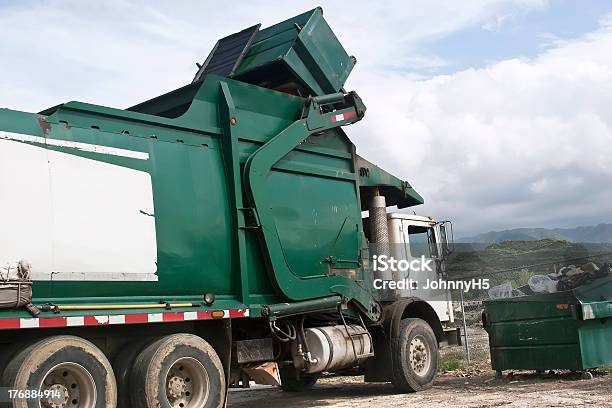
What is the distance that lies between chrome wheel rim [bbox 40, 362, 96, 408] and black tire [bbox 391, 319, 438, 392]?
190 inches

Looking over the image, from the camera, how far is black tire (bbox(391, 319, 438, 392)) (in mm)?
9734

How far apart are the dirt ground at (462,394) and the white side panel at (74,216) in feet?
12.1

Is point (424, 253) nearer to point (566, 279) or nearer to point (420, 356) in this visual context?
point (420, 356)

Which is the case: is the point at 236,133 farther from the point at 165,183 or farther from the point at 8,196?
the point at 8,196

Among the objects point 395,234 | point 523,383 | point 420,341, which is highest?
point 395,234

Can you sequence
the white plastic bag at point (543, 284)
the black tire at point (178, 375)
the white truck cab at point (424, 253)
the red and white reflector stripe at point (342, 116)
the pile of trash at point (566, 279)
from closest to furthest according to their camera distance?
the black tire at point (178, 375) → the red and white reflector stripe at point (342, 116) → the white truck cab at point (424, 253) → the pile of trash at point (566, 279) → the white plastic bag at point (543, 284)

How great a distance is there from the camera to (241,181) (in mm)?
7914

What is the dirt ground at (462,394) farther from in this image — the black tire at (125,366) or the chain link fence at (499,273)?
the black tire at (125,366)

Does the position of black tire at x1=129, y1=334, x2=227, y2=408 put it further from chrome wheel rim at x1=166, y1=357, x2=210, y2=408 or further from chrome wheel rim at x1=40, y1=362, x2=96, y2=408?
chrome wheel rim at x1=40, y1=362, x2=96, y2=408

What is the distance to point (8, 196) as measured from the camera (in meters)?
5.86

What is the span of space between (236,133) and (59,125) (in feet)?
7.01

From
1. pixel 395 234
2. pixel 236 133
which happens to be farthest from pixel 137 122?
pixel 395 234

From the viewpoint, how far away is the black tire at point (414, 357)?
31.9 ft

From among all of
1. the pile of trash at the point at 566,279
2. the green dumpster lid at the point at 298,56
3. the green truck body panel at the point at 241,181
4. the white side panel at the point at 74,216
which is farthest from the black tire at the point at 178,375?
the pile of trash at the point at 566,279
